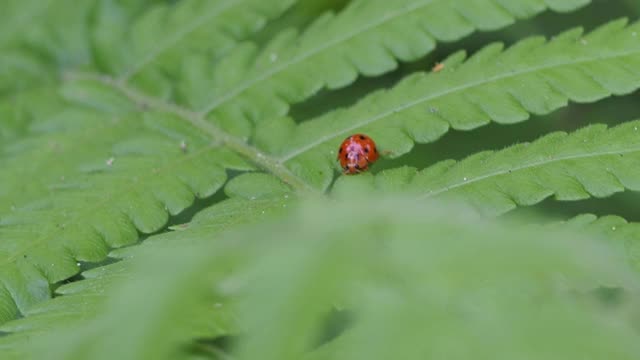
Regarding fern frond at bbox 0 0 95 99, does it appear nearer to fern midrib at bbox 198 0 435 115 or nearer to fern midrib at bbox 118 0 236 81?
fern midrib at bbox 118 0 236 81

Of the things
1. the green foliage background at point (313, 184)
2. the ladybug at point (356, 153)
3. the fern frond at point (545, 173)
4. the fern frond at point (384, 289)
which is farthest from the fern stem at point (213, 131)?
the fern frond at point (384, 289)

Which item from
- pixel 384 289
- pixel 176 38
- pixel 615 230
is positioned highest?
pixel 176 38

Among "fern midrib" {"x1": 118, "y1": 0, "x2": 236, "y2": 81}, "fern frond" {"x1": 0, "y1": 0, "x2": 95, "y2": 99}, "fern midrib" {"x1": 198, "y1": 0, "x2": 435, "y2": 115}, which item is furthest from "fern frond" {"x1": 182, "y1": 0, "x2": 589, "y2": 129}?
"fern frond" {"x1": 0, "y1": 0, "x2": 95, "y2": 99}

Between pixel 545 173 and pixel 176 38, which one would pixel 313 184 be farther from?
pixel 176 38

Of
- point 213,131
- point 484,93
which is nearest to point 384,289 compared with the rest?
point 484,93

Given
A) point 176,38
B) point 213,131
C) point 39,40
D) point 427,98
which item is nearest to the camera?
point 427,98

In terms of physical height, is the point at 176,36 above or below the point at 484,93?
above

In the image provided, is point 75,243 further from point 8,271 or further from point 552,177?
point 552,177

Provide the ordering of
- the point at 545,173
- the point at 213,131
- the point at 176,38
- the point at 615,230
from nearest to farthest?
1. the point at 615,230
2. the point at 545,173
3. the point at 213,131
4. the point at 176,38
